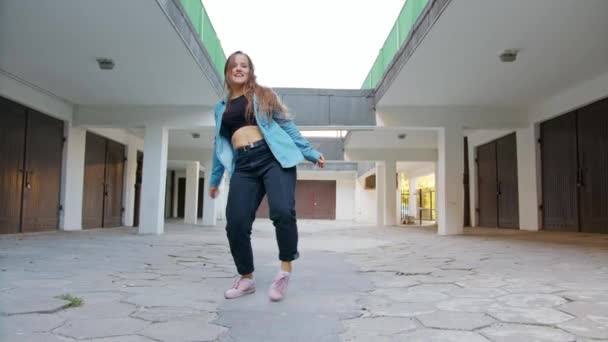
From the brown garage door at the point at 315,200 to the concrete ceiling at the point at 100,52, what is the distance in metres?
20.0

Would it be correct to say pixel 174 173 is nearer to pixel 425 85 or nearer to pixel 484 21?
pixel 425 85

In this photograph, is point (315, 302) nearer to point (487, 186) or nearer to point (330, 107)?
point (330, 107)

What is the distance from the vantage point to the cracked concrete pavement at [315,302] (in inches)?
75.0

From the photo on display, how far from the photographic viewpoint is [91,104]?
991 cm

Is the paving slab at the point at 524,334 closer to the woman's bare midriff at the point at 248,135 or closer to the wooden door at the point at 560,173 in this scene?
the woman's bare midriff at the point at 248,135

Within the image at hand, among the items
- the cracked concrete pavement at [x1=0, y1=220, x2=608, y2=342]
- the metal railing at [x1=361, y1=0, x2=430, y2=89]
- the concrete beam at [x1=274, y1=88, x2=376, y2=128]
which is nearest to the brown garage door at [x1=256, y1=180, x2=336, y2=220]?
the metal railing at [x1=361, y1=0, x2=430, y2=89]

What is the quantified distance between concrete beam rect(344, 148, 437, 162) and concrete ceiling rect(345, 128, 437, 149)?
0.96 ft

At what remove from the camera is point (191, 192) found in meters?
18.0

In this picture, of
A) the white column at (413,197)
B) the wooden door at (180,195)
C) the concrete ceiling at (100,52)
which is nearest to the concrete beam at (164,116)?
the concrete ceiling at (100,52)

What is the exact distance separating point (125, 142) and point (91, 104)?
3288mm

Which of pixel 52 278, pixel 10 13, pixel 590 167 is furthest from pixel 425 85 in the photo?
pixel 52 278

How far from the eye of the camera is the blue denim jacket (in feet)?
8.83

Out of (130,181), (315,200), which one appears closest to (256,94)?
(130,181)

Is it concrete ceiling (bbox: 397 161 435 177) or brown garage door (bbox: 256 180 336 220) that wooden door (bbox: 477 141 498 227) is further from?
brown garage door (bbox: 256 180 336 220)
